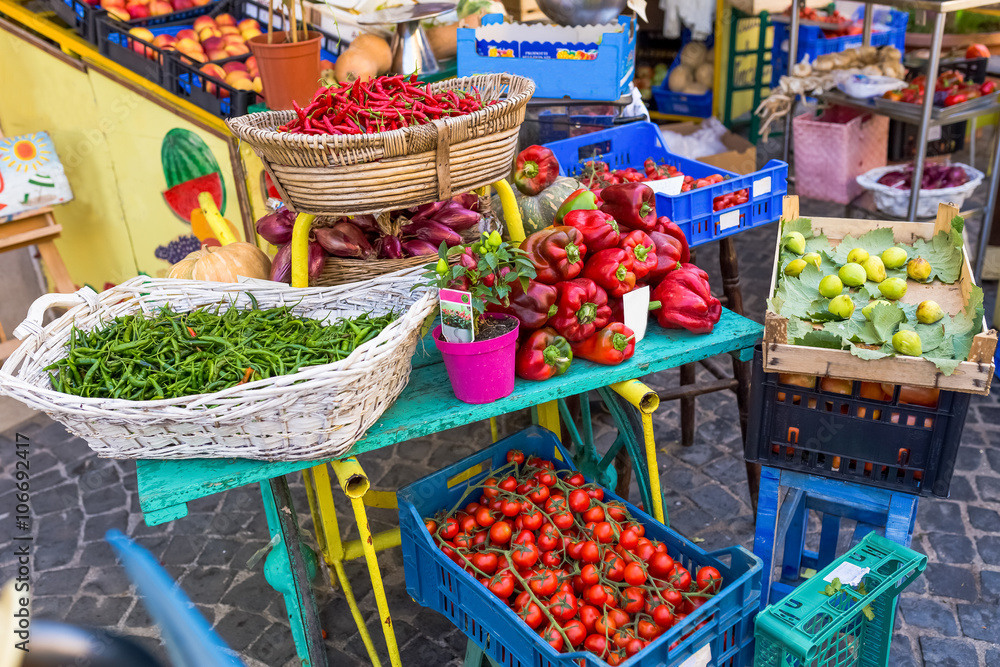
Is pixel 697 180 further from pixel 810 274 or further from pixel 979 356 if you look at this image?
pixel 979 356

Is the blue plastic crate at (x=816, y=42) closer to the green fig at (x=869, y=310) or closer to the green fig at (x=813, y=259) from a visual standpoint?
the green fig at (x=813, y=259)

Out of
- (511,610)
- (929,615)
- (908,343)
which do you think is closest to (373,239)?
(511,610)

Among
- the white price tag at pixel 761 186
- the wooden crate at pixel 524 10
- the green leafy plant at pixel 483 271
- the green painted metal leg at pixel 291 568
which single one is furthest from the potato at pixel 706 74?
the green painted metal leg at pixel 291 568

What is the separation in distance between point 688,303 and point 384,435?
0.96 m

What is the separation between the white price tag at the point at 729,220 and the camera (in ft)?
9.53

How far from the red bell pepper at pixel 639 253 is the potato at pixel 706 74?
5.20m

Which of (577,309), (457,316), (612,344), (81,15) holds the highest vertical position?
(81,15)

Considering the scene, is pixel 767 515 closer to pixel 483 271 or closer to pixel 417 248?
pixel 483 271

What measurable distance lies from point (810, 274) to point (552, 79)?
70.8 inches

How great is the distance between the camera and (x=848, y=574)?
6.41 ft

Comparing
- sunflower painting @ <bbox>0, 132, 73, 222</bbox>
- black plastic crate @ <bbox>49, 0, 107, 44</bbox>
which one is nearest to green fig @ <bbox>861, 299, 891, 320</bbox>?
black plastic crate @ <bbox>49, 0, 107, 44</bbox>

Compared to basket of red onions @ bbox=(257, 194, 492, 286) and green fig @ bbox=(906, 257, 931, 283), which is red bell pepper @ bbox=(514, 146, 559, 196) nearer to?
basket of red onions @ bbox=(257, 194, 492, 286)

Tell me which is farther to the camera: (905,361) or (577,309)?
(577,309)

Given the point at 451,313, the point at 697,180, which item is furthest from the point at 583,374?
the point at 697,180
